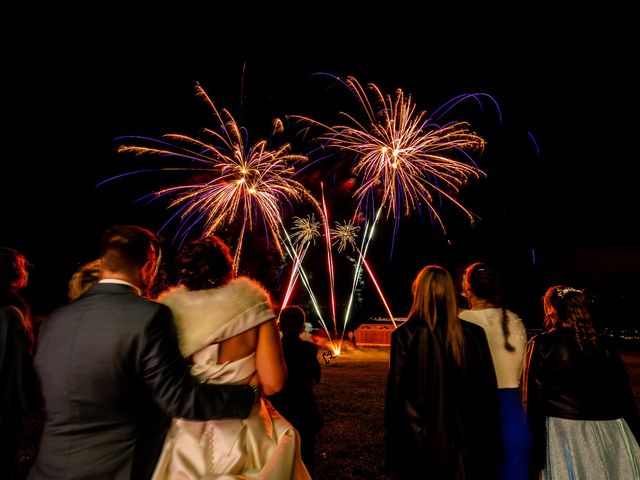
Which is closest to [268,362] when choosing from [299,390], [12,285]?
[299,390]

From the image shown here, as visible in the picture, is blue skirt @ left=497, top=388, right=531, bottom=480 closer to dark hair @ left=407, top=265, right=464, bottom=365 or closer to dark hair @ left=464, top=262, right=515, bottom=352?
dark hair @ left=464, top=262, right=515, bottom=352

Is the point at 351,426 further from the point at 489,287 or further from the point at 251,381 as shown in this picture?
the point at 251,381

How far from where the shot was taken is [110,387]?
239 centimetres

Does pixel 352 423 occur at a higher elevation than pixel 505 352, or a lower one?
lower

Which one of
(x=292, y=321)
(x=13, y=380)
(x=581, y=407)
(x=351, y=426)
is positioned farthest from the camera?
(x=351, y=426)

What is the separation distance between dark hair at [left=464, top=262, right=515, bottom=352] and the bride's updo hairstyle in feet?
7.46

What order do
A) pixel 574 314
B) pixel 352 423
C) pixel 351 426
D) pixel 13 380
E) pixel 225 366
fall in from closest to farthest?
1. pixel 225 366
2. pixel 13 380
3. pixel 574 314
4. pixel 351 426
5. pixel 352 423

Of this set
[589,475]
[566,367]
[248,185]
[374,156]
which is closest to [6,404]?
[566,367]

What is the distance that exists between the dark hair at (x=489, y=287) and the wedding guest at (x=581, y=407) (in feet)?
1.11

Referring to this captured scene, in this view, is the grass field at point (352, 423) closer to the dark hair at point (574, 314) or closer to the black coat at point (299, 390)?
the black coat at point (299, 390)

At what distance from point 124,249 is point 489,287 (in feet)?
9.53

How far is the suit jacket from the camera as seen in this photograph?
237 centimetres

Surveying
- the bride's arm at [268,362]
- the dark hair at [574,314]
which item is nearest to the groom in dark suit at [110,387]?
the bride's arm at [268,362]

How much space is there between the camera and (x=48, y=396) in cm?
246
